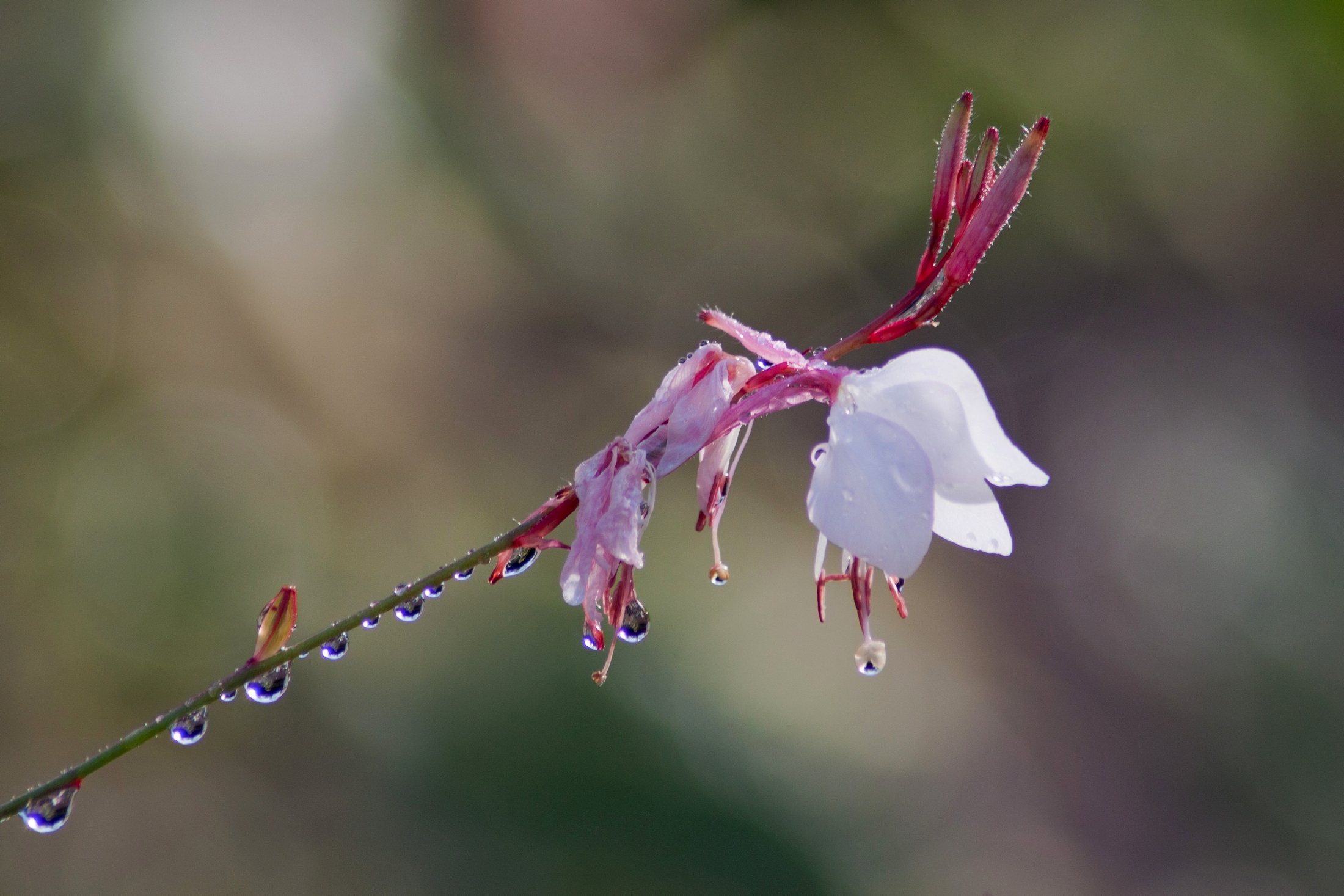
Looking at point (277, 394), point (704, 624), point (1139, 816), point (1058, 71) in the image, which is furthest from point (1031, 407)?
point (277, 394)

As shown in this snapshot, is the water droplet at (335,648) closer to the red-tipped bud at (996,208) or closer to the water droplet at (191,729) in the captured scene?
the water droplet at (191,729)

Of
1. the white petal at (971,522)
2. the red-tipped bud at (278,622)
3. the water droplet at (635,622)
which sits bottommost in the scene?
the white petal at (971,522)

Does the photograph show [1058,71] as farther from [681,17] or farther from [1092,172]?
[681,17]

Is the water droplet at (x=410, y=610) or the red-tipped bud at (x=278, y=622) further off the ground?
the red-tipped bud at (x=278, y=622)

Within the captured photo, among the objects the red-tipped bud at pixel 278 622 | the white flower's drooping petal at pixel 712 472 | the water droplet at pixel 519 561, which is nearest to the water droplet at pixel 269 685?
the red-tipped bud at pixel 278 622

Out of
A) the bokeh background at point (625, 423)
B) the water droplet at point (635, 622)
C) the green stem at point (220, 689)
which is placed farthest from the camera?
the bokeh background at point (625, 423)

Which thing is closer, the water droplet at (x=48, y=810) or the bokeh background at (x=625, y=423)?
the water droplet at (x=48, y=810)

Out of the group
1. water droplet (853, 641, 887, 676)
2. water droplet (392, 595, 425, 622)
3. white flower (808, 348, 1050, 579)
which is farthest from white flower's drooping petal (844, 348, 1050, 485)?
water droplet (392, 595, 425, 622)
